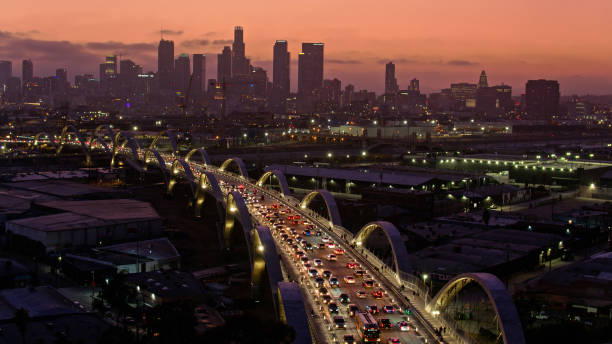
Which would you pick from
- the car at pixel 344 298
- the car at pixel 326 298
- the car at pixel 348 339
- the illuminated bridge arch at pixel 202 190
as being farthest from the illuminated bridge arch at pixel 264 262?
the illuminated bridge arch at pixel 202 190

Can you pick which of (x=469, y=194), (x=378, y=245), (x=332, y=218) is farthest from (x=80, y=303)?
(x=469, y=194)

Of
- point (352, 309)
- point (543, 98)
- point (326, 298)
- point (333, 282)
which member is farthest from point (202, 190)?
point (543, 98)

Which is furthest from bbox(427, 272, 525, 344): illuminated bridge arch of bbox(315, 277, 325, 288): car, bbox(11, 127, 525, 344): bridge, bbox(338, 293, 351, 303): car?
bbox(315, 277, 325, 288): car

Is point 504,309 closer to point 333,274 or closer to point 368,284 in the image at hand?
point 368,284

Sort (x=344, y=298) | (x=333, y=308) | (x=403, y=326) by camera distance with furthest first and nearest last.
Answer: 1. (x=344, y=298)
2. (x=333, y=308)
3. (x=403, y=326)

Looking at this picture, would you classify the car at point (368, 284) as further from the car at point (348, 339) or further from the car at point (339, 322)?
the car at point (348, 339)

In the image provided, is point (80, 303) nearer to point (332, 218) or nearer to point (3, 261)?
point (3, 261)
